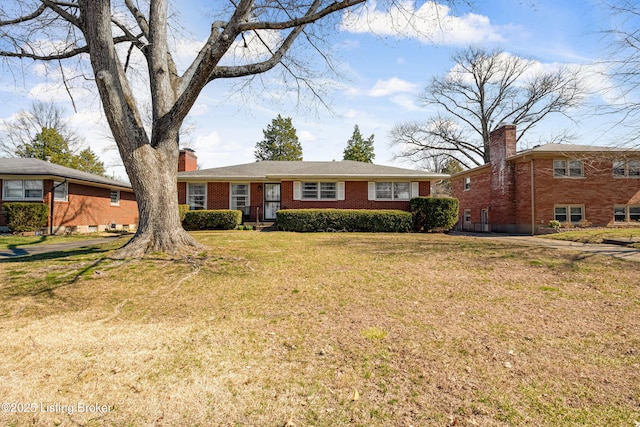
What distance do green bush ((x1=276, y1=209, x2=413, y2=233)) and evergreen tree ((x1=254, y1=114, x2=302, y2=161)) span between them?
32669 mm

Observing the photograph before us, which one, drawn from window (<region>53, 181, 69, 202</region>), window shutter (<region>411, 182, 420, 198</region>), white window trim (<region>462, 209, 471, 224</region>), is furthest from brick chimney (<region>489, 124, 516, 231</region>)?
window (<region>53, 181, 69, 202</region>)

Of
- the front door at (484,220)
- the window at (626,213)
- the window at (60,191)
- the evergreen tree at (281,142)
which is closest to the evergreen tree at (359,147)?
the evergreen tree at (281,142)

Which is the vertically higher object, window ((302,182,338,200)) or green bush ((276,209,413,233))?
window ((302,182,338,200))

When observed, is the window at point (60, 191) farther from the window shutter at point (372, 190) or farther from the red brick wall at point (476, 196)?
the red brick wall at point (476, 196)

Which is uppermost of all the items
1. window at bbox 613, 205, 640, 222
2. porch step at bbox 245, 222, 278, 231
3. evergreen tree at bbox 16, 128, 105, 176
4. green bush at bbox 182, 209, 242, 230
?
evergreen tree at bbox 16, 128, 105, 176

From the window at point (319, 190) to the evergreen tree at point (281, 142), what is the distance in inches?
1168

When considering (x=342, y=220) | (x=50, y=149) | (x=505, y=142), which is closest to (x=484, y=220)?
(x=505, y=142)

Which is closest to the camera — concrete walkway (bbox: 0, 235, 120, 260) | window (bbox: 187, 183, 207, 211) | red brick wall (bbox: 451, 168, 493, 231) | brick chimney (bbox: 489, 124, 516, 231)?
concrete walkway (bbox: 0, 235, 120, 260)

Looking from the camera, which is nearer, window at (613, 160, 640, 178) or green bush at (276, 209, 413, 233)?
green bush at (276, 209, 413, 233)

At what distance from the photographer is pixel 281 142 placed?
158 feet

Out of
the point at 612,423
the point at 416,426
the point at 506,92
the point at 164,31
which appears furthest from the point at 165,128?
the point at 506,92

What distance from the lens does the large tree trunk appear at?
736 centimetres

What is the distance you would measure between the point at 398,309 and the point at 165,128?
259 inches

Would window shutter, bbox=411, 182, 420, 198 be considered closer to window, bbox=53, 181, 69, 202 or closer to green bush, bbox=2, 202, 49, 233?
window, bbox=53, 181, 69, 202
